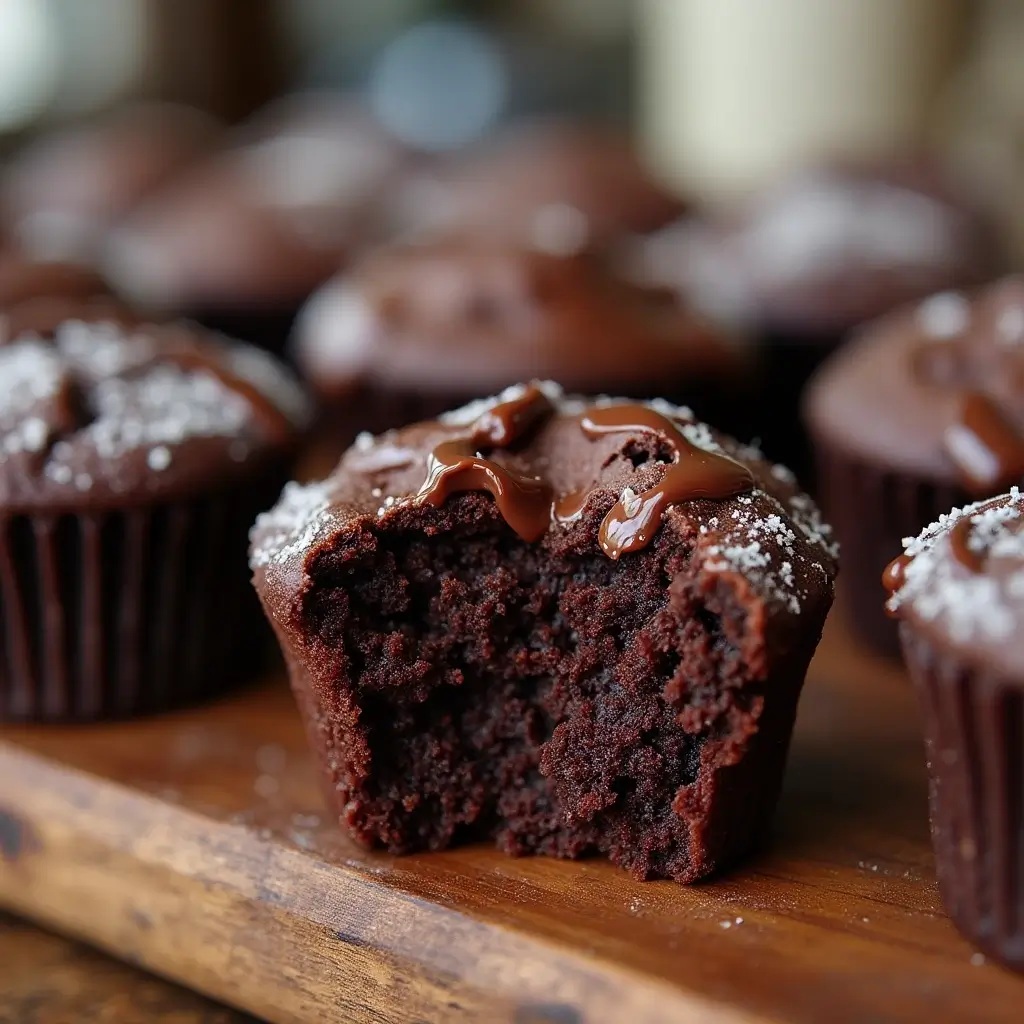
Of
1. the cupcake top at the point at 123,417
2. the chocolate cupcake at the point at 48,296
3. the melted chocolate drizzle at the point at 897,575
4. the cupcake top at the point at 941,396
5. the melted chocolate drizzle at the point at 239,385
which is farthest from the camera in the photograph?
the chocolate cupcake at the point at 48,296

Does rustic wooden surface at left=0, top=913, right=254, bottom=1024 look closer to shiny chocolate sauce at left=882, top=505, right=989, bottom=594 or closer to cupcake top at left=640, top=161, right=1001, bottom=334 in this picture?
shiny chocolate sauce at left=882, top=505, right=989, bottom=594

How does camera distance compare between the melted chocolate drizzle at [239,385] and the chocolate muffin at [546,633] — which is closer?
the chocolate muffin at [546,633]

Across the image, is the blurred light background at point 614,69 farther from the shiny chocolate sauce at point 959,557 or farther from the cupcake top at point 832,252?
the shiny chocolate sauce at point 959,557

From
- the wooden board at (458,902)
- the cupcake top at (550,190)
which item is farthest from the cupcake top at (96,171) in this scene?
the wooden board at (458,902)

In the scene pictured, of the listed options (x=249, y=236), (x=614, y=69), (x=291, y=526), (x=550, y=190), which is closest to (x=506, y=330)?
(x=291, y=526)

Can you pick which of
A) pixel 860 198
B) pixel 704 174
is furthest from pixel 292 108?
pixel 860 198

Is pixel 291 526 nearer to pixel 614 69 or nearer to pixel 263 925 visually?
pixel 263 925

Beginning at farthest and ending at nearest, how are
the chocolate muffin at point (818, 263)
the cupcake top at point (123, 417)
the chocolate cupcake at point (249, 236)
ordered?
the chocolate cupcake at point (249, 236) < the chocolate muffin at point (818, 263) < the cupcake top at point (123, 417)

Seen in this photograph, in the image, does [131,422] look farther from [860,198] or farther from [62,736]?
[860,198]
